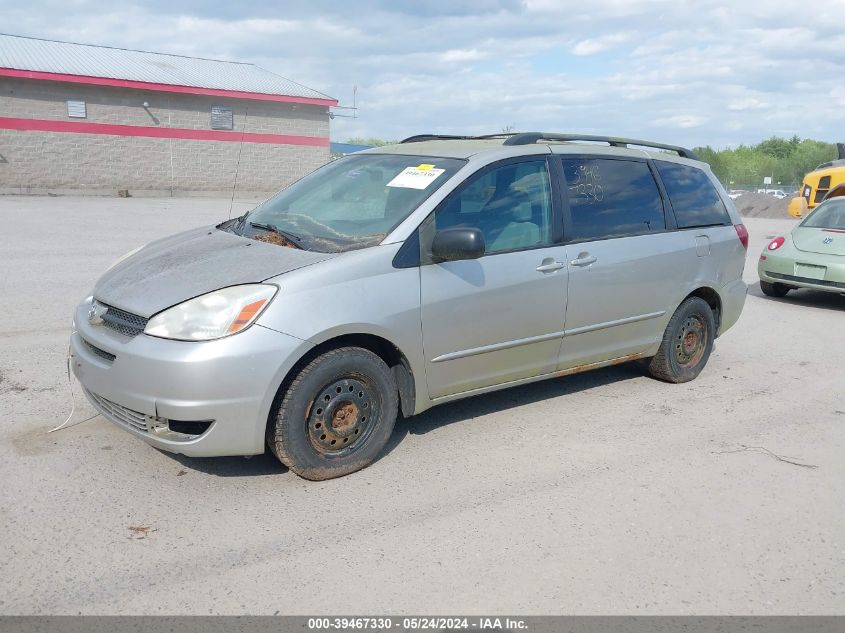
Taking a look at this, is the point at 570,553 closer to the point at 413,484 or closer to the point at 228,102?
the point at 413,484

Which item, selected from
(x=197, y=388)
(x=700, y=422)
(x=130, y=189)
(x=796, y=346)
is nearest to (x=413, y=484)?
(x=197, y=388)

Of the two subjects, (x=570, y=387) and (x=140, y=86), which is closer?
(x=570, y=387)

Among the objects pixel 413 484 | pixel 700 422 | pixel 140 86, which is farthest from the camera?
pixel 140 86

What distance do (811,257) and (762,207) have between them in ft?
87.8

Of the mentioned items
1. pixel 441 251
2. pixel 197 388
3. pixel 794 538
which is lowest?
pixel 794 538

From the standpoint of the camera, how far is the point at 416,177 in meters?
4.70

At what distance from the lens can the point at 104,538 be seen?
11.2ft

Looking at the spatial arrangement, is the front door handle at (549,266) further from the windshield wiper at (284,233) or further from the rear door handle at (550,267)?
the windshield wiper at (284,233)

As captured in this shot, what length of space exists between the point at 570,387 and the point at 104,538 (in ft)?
12.0

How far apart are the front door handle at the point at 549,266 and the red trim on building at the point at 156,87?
84.2 feet

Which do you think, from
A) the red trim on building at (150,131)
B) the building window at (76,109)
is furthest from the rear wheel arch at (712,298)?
the building window at (76,109)

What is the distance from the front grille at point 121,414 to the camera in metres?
3.81

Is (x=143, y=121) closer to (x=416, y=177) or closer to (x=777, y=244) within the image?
(x=777, y=244)

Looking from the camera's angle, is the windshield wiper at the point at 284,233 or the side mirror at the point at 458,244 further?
the windshield wiper at the point at 284,233
